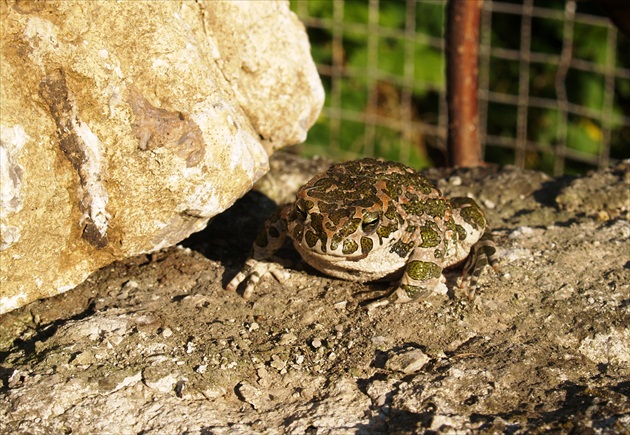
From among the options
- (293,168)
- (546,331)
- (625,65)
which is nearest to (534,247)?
(546,331)

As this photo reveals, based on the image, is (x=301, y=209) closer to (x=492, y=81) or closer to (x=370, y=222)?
(x=370, y=222)

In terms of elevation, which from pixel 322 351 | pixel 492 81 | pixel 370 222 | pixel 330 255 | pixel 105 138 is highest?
pixel 105 138

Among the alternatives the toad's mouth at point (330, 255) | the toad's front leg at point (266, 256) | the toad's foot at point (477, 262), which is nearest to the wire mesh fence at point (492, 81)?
the toad's foot at point (477, 262)

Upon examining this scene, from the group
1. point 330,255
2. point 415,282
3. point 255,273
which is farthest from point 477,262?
point 255,273

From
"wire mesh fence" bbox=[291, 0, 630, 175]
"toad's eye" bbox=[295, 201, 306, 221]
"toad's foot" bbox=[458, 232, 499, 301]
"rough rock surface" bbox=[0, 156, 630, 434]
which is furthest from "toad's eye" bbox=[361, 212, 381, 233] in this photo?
"wire mesh fence" bbox=[291, 0, 630, 175]

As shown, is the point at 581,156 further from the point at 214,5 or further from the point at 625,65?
the point at 214,5

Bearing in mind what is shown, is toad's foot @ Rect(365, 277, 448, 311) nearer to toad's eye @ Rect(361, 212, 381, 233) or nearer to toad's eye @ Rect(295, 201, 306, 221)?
toad's eye @ Rect(361, 212, 381, 233)
